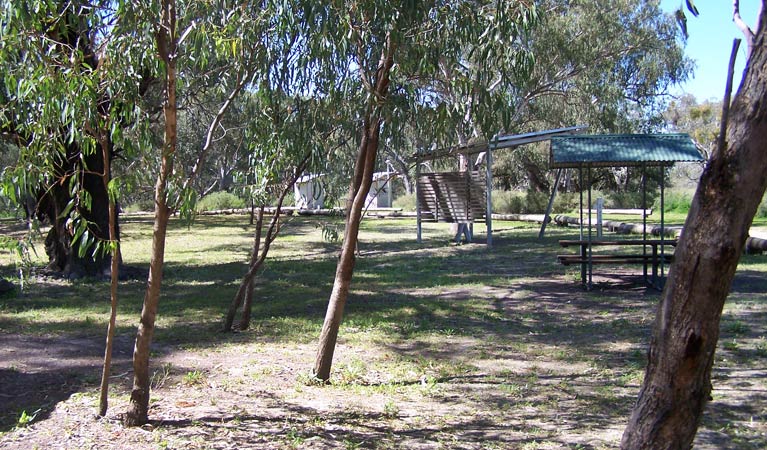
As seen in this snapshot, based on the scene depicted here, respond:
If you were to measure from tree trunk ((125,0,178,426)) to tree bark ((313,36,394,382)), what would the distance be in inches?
67.7

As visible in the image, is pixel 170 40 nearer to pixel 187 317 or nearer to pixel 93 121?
pixel 93 121

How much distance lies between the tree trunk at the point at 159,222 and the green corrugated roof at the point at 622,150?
682 cm

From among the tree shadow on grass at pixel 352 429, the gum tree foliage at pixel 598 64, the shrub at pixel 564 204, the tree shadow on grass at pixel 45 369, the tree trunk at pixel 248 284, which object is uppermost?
the gum tree foliage at pixel 598 64

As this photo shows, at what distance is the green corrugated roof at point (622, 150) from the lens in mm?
10570

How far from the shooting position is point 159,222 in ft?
16.6

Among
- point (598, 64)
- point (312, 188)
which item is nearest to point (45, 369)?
point (312, 188)

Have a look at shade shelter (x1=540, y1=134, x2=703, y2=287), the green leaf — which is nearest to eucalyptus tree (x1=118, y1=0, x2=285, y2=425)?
the green leaf

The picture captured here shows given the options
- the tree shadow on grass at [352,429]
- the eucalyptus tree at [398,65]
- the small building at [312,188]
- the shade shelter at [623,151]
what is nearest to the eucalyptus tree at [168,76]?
the tree shadow on grass at [352,429]

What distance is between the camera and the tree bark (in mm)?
6441

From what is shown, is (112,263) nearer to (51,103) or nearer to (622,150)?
(51,103)

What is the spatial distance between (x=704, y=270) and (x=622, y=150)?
28.3 ft

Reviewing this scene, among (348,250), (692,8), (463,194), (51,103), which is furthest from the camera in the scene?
(463,194)

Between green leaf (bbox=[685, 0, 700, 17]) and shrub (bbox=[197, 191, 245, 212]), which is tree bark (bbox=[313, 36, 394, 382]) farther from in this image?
shrub (bbox=[197, 191, 245, 212])

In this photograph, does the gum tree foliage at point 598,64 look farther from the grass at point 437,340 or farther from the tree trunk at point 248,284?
the tree trunk at point 248,284
